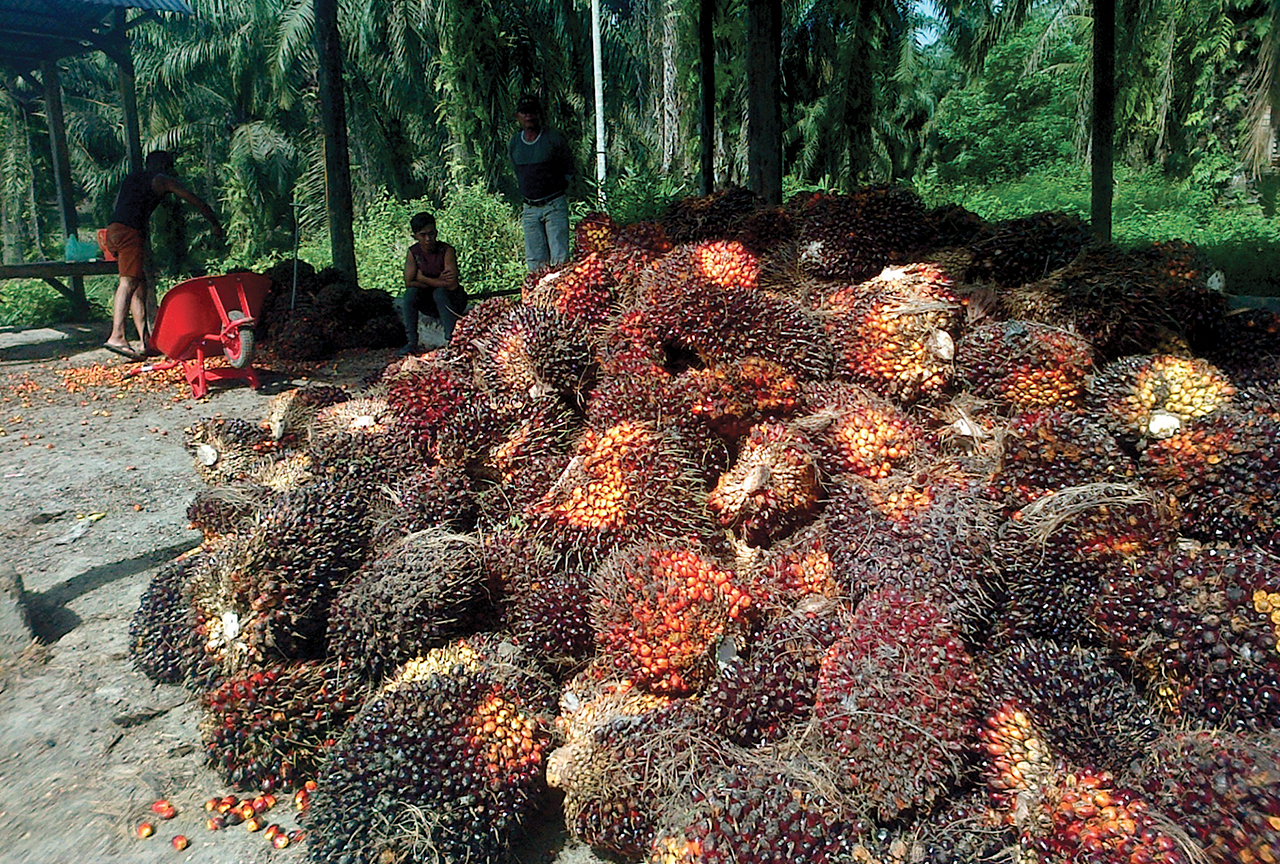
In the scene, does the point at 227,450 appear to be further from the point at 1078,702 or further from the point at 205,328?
the point at 205,328

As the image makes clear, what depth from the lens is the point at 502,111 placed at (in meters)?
20.8

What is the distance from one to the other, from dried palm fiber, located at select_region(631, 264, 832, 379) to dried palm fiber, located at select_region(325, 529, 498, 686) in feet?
2.99

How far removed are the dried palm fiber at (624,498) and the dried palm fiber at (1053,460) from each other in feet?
2.76

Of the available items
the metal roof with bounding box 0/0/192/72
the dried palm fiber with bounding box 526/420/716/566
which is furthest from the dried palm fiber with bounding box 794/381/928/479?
the metal roof with bounding box 0/0/192/72

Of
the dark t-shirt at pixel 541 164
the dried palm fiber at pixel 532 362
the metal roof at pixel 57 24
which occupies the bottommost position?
the dried palm fiber at pixel 532 362

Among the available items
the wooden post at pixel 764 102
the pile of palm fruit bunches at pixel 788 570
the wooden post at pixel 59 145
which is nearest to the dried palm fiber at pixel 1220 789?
the pile of palm fruit bunches at pixel 788 570

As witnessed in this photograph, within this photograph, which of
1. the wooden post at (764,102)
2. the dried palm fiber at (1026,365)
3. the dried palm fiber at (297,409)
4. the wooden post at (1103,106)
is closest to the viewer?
the dried palm fiber at (1026,365)

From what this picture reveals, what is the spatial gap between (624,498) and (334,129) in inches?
328

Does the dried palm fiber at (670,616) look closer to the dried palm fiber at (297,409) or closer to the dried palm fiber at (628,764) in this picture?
the dried palm fiber at (628,764)

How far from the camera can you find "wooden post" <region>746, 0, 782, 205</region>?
7031 mm

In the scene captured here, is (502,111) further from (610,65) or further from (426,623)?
(426,623)

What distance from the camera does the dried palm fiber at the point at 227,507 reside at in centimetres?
330

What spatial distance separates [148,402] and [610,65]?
24.3 m

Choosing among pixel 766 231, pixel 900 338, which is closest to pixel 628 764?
pixel 900 338
